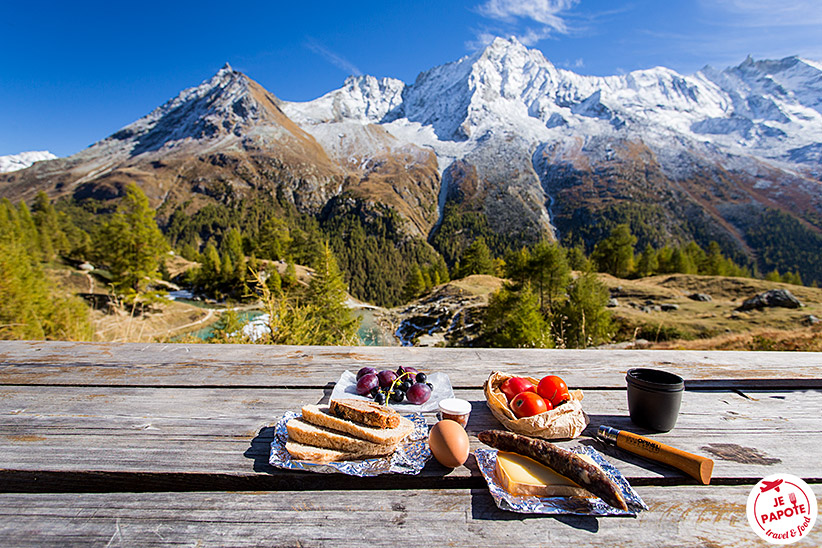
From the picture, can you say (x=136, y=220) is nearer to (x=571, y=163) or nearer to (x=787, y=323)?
(x=787, y=323)

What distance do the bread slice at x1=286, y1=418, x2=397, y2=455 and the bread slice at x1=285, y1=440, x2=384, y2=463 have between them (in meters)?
0.01

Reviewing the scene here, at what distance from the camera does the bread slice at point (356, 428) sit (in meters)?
1.17

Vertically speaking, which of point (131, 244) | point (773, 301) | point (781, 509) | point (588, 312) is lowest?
Answer: point (588, 312)

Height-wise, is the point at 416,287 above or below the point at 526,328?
below

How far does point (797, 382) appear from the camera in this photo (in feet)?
6.69

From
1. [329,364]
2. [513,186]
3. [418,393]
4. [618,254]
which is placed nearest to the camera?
[418,393]

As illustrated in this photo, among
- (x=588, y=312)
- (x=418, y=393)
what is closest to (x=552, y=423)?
(x=418, y=393)

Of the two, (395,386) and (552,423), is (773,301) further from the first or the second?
(395,386)

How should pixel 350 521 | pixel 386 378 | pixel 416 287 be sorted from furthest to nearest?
pixel 416 287 < pixel 386 378 < pixel 350 521

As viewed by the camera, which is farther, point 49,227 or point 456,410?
point 49,227

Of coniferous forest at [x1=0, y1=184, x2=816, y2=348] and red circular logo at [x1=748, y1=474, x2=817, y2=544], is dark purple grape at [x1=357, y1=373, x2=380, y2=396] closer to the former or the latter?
red circular logo at [x1=748, y1=474, x2=817, y2=544]

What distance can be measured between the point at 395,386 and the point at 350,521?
2.69 feet

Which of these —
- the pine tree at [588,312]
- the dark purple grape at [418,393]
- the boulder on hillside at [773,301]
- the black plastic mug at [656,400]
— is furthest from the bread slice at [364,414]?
the boulder on hillside at [773,301]

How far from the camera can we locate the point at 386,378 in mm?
1818
